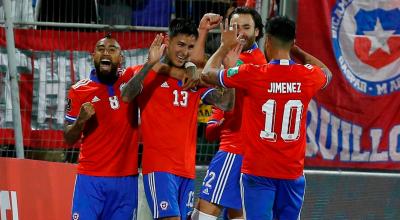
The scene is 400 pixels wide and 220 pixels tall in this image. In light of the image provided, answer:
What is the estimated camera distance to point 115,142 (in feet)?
26.0

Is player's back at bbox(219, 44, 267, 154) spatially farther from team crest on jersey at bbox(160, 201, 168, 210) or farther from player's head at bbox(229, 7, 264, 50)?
team crest on jersey at bbox(160, 201, 168, 210)

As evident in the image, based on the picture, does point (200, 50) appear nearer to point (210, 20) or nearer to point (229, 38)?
point (210, 20)

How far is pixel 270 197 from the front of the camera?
7703 mm

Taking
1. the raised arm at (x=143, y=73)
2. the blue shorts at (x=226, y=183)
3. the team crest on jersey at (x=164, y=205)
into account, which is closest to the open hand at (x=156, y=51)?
the raised arm at (x=143, y=73)

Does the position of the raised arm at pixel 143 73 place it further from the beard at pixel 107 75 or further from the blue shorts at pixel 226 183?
the blue shorts at pixel 226 183

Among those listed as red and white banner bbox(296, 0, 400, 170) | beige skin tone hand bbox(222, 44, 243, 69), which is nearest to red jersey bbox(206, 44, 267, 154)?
beige skin tone hand bbox(222, 44, 243, 69)

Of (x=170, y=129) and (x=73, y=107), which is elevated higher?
(x=73, y=107)

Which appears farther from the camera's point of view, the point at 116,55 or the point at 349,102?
the point at 349,102

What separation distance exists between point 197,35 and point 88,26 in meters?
2.53

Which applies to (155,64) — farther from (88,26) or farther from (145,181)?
(88,26)

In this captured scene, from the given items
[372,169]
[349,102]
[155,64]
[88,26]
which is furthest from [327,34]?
[155,64]

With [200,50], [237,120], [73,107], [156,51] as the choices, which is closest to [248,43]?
[200,50]

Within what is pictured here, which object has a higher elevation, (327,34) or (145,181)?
(327,34)

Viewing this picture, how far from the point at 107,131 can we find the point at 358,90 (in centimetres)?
393
